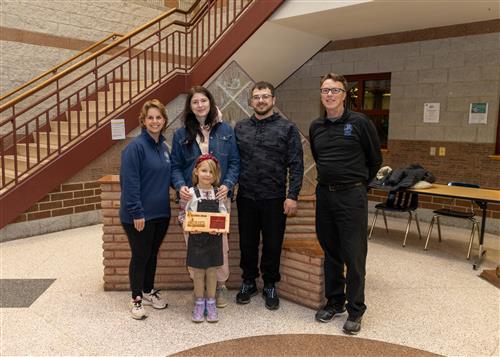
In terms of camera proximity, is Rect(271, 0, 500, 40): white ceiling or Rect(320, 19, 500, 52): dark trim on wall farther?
Rect(320, 19, 500, 52): dark trim on wall

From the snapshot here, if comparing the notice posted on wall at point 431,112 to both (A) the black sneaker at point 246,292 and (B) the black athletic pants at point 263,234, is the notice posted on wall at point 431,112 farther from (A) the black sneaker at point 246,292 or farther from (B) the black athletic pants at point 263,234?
(A) the black sneaker at point 246,292

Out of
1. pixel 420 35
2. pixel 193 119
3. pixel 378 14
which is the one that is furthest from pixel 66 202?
pixel 420 35

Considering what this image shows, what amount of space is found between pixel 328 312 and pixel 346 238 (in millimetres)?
597

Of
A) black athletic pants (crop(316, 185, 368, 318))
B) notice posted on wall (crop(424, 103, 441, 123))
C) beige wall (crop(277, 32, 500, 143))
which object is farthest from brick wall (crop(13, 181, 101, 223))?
notice posted on wall (crop(424, 103, 441, 123))

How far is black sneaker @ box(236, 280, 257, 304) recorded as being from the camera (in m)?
3.10

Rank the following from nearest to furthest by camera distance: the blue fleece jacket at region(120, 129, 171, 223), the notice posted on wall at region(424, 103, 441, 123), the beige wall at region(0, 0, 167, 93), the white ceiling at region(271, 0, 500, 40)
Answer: the blue fleece jacket at region(120, 129, 171, 223), the white ceiling at region(271, 0, 500, 40), the beige wall at region(0, 0, 167, 93), the notice posted on wall at region(424, 103, 441, 123)

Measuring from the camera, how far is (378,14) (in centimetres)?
521

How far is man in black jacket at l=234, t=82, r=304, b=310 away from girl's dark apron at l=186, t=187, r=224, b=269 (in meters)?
0.31

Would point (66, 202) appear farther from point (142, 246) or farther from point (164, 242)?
point (142, 246)

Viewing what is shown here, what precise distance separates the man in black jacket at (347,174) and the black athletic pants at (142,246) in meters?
1.16

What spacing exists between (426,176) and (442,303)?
196 centimetres

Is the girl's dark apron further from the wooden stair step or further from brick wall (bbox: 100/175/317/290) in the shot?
the wooden stair step

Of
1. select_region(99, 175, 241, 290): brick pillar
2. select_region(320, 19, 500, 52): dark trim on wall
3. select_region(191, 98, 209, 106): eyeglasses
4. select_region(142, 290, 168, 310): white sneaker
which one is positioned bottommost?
select_region(142, 290, 168, 310): white sneaker

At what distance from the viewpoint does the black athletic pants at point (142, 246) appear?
8.91 ft
